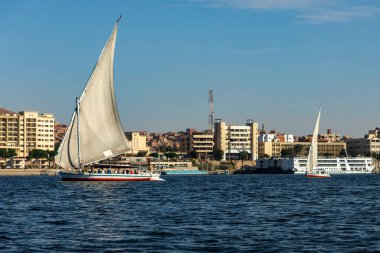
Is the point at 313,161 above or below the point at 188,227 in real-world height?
above

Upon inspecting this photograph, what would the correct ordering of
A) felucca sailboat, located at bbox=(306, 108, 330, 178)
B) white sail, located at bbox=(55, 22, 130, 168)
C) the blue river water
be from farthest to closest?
felucca sailboat, located at bbox=(306, 108, 330, 178), white sail, located at bbox=(55, 22, 130, 168), the blue river water

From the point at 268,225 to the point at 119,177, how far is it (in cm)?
6724

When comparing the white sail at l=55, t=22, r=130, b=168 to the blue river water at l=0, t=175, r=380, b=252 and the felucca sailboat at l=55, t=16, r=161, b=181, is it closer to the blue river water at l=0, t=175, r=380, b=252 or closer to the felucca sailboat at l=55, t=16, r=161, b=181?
the felucca sailboat at l=55, t=16, r=161, b=181

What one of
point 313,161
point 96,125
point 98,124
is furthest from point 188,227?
point 313,161

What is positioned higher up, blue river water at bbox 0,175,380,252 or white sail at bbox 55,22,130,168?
white sail at bbox 55,22,130,168

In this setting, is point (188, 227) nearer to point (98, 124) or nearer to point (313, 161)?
point (98, 124)

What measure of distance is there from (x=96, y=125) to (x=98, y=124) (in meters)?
0.28

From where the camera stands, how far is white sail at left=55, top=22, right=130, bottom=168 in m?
89.8

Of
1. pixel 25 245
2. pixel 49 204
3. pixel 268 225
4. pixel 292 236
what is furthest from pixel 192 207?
pixel 25 245

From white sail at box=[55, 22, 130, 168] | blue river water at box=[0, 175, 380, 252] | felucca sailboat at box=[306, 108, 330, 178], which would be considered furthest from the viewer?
felucca sailboat at box=[306, 108, 330, 178]

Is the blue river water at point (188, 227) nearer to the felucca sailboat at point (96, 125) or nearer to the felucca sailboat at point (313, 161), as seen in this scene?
the felucca sailboat at point (96, 125)

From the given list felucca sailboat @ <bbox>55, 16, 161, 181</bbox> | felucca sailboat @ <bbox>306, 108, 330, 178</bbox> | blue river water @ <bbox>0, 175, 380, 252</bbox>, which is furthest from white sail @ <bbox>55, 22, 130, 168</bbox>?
felucca sailboat @ <bbox>306, 108, 330, 178</bbox>

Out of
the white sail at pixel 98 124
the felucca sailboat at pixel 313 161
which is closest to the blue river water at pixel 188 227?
the white sail at pixel 98 124

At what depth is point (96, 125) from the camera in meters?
91.8
